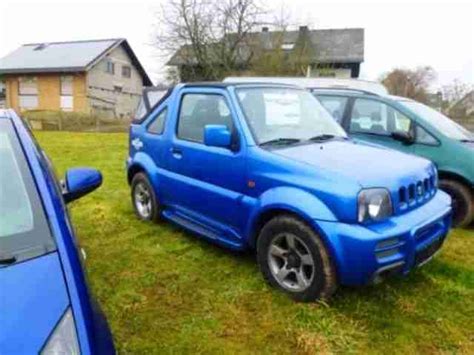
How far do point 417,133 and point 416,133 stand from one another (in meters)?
0.01

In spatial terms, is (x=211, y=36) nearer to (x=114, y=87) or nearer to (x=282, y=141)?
(x=114, y=87)

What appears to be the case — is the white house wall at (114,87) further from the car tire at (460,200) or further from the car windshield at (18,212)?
the car windshield at (18,212)

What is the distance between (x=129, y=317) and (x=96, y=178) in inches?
42.8

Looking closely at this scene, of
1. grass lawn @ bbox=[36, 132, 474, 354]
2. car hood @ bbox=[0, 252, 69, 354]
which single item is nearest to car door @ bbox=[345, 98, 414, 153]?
grass lawn @ bbox=[36, 132, 474, 354]

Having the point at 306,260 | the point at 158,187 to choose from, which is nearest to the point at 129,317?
the point at 306,260

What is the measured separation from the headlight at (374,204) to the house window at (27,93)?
37418 mm

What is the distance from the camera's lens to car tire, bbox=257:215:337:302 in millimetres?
3264

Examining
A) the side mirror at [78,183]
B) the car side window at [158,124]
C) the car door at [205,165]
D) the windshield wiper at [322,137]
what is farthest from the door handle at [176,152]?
the side mirror at [78,183]

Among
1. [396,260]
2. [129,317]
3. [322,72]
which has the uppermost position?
[322,72]

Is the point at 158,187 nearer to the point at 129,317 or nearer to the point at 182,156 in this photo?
the point at 182,156

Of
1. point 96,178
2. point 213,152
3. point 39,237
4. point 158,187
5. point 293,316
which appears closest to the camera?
point 39,237

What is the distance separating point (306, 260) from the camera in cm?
342

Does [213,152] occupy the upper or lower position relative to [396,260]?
upper

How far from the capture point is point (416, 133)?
5715 millimetres
